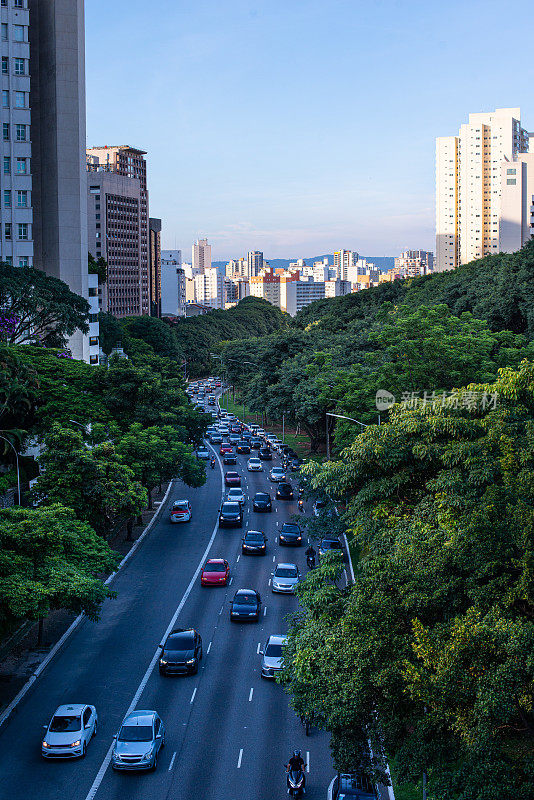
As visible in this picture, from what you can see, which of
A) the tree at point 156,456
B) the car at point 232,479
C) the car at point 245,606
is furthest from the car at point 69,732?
the car at point 232,479

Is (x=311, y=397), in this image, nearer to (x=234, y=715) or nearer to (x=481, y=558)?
(x=234, y=715)

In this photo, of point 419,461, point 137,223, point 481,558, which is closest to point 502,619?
point 481,558

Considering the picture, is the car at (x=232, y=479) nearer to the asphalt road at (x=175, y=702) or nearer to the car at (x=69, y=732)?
the asphalt road at (x=175, y=702)

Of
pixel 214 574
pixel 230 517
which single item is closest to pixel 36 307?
pixel 230 517

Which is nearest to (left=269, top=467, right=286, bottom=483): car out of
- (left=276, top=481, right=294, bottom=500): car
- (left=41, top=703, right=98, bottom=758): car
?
(left=276, top=481, right=294, bottom=500): car

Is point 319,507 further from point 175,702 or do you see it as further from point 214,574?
point 175,702

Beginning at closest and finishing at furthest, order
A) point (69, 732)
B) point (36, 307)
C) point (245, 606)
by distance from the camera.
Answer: point (69, 732) < point (245, 606) < point (36, 307)

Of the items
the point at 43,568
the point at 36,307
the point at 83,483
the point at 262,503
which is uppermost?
the point at 36,307
